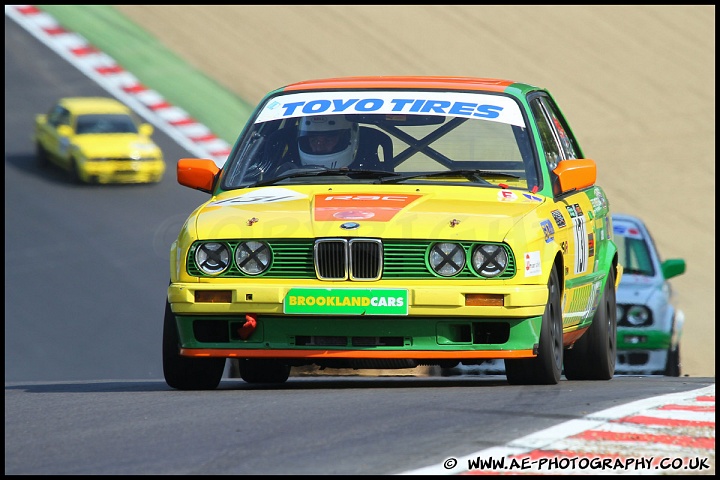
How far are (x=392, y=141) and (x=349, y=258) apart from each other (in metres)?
1.24

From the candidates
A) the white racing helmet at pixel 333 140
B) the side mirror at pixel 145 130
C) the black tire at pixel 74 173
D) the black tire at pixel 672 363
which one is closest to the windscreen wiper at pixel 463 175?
the white racing helmet at pixel 333 140

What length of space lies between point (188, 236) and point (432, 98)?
6.08 ft

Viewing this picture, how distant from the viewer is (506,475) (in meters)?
5.40

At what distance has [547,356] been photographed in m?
8.32

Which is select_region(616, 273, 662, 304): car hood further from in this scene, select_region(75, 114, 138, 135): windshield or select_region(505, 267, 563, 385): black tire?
select_region(75, 114, 138, 135): windshield

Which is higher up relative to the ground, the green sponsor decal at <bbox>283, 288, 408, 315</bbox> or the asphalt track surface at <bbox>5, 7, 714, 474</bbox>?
the green sponsor decal at <bbox>283, 288, 408, 315</bbox>

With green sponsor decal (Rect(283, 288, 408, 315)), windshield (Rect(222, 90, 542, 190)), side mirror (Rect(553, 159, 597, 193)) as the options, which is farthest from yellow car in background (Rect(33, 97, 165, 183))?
green sponsor decal (Rect(283, 288, 408, 315))

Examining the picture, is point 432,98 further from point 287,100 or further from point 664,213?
→ point 664,213

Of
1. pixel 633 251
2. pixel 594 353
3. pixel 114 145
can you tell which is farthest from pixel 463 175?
pixel 114 145

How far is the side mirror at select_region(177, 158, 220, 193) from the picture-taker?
913cm

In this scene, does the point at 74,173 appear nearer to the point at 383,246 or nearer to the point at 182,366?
the point at 182,366

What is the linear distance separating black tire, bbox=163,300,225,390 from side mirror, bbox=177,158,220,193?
0.83 meters

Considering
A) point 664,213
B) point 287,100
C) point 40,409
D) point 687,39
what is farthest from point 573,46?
point 40,409

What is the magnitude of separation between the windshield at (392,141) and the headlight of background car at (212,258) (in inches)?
30.4
